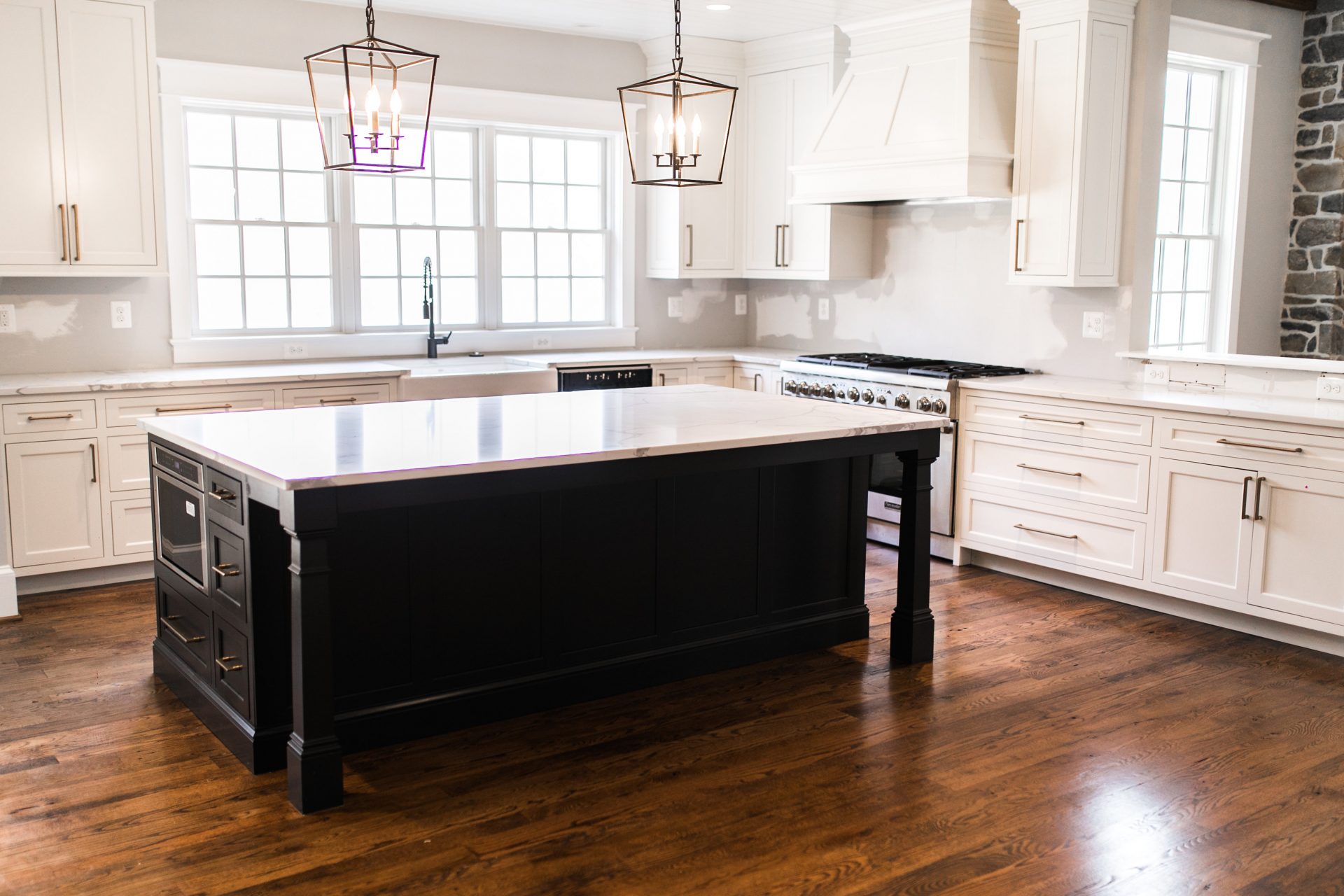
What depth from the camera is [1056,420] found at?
507 centimetres

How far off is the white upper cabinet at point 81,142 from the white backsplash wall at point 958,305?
12.5 ft

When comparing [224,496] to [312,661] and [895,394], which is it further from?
[895,394]

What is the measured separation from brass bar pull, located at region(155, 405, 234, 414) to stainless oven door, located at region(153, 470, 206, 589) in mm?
1262

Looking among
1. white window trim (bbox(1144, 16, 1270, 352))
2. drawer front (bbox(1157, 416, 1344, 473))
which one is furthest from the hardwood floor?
white window trim (bbox(1144, 16, 1270, 352))

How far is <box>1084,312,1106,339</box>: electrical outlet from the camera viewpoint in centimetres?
545

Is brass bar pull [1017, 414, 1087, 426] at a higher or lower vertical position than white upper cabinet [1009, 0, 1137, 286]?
lower

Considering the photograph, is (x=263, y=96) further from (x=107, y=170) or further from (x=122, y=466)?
(x=122, y=466)

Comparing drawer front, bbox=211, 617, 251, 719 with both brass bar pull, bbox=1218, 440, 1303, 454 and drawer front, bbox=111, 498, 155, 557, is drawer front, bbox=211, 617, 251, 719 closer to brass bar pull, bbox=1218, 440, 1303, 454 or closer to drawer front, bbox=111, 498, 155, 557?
drawer front, bbox=111, 498, 155, 557

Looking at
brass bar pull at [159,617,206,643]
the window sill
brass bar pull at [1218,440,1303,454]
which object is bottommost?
brass bar pull at [159,617,206,643]

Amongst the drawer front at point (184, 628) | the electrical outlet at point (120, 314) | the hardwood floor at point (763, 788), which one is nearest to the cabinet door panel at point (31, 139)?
the electrical outlet at point (120, 314)

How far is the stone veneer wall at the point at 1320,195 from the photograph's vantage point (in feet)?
19.7

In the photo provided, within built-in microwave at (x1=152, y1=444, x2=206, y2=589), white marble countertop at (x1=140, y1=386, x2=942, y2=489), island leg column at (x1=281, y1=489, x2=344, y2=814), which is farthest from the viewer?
built-in microwave at (x1=152, y1=444, x2=206, y2=589)

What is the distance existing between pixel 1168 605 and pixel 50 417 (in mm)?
4777

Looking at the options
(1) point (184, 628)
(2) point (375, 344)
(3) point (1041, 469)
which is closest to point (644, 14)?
(2) point (375, 344)
